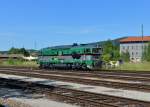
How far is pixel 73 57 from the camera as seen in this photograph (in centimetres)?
5250

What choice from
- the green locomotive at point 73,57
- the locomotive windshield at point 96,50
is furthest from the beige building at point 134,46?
the locomotive windshield at point 96,50

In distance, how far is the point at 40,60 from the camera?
62031mm

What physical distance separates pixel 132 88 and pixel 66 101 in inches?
246

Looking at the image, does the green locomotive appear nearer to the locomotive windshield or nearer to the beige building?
the locomotive windshield

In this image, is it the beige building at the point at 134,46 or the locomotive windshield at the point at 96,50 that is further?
the beige building at the point at 134,46

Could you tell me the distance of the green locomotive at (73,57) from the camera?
50219mm

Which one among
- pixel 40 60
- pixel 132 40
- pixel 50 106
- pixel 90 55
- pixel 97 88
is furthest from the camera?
pixel 132 40

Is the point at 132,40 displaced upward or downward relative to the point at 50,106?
upward

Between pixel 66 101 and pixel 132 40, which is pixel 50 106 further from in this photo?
pixel 132 40

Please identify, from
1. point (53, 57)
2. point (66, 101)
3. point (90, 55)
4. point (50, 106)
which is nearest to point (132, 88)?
point (66, 101)

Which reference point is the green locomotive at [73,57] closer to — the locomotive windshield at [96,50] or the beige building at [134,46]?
the locomotive windshield at [96,50]

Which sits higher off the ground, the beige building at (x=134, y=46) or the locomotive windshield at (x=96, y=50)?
the beige building at (x=134, y=46)

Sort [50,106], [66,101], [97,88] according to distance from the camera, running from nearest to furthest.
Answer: [50,106]
[66,101]
[97,88]

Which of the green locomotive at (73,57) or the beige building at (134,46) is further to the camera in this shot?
the beige building at (134,46)
